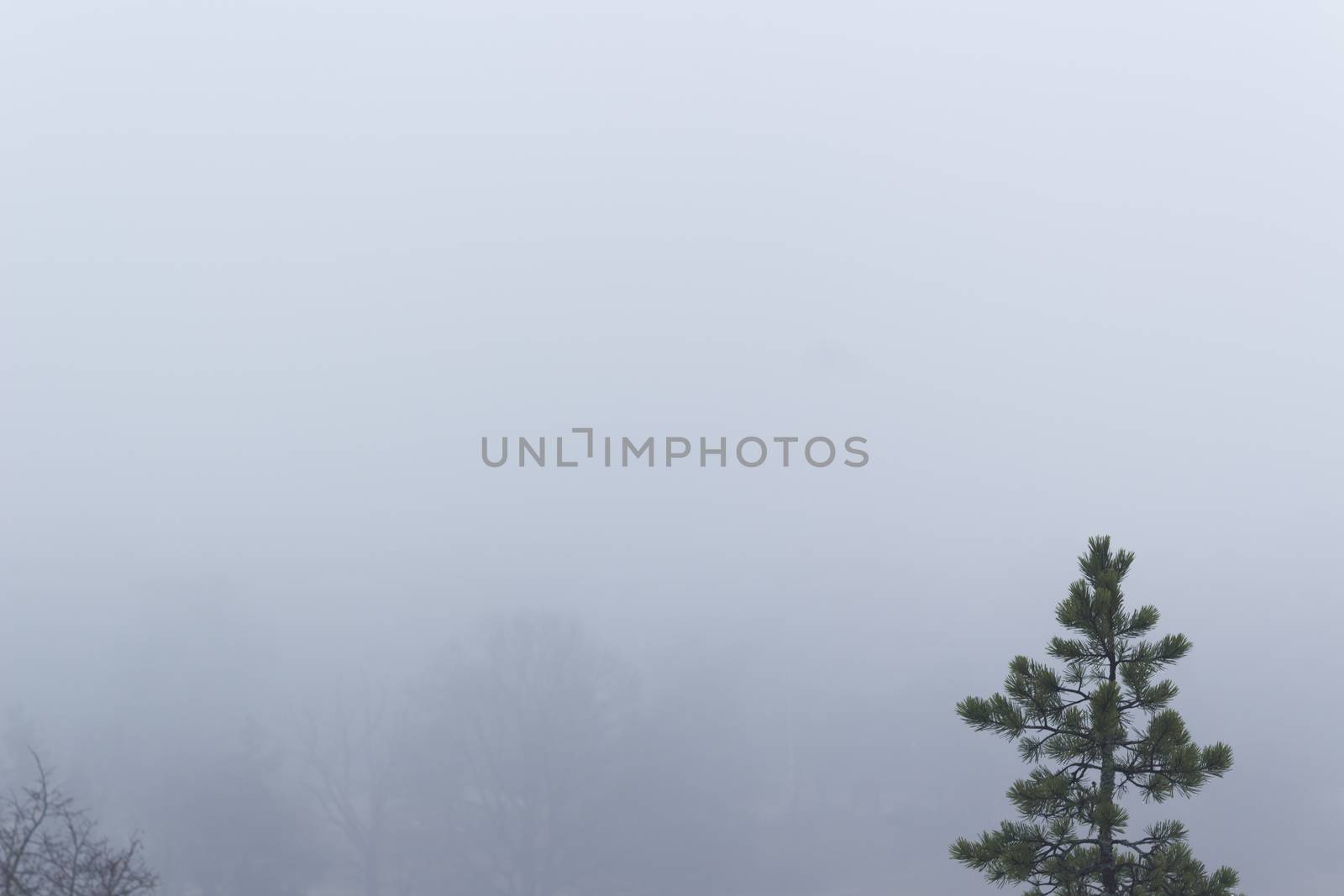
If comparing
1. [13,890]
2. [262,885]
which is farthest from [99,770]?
[13,890]

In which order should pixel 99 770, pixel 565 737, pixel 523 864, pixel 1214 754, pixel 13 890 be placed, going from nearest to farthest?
pixel 1214 754
pixel 13 890
pixel 523 864
pixel 565 737
pixel 99 770

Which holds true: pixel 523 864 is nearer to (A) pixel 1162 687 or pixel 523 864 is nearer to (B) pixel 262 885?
(B) pixel 262 885

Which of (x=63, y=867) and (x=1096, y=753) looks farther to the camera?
(x=63, y=867)

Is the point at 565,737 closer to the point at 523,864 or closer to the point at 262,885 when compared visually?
the point at 523,864

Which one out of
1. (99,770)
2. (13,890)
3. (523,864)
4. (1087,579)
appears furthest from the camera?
(99,770)

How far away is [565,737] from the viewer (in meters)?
78.7

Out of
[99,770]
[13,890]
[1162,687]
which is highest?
[99,770]

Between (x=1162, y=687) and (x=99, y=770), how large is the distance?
9304 cm

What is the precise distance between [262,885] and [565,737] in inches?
958

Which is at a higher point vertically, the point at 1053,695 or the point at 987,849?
the point at 1053,695

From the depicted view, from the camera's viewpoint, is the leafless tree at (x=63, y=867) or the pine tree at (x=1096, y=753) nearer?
the pine tree at (x=1096, y=753)

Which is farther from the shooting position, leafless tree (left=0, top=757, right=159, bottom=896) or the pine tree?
leafless tree (left=0, top=757, right=159, bottom=896)

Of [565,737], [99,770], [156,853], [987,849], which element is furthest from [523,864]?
[987,849]

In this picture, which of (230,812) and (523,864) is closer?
(523,864)
